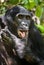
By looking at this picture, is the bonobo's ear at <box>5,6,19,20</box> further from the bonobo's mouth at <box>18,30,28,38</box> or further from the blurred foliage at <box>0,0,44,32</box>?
the bonobo's mouth at <box>18,30,28,38</box>

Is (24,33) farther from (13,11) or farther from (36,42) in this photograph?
(13,11)

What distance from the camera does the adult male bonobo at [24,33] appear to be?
4.10m

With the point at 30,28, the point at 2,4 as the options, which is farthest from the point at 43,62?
the point at 2,4

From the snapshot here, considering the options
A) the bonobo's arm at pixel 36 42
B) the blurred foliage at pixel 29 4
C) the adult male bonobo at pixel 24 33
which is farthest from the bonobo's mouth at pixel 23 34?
the blurred foliage at pixel 29 4

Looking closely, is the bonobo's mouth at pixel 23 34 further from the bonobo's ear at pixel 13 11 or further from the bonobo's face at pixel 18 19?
the bonobo's ear at pixel 13 11

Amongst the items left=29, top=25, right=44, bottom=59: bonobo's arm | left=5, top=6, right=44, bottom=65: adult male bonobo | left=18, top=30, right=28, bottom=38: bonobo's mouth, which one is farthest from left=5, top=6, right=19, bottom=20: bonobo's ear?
left=18, top=30, right=28, bottom=38: bonobo's mouth

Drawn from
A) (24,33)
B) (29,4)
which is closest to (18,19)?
(29,4)

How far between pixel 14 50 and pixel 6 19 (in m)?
0.64

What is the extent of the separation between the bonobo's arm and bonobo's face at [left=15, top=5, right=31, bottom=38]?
14 cm

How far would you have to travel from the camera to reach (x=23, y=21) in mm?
4477

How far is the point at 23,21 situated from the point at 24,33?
11.6 inches

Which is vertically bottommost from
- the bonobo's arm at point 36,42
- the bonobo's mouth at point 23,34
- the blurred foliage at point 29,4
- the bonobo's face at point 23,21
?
the bonobo's arm at point 36,42

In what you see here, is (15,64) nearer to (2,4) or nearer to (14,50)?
(14,50)

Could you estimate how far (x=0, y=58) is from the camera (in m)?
3.93
